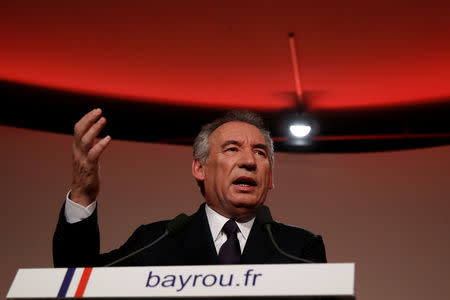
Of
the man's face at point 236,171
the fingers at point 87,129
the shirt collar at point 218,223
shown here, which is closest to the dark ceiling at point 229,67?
the man's face at point 236,171

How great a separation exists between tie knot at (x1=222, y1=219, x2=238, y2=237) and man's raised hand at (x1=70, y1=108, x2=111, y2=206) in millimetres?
451

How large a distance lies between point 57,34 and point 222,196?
7.21ft

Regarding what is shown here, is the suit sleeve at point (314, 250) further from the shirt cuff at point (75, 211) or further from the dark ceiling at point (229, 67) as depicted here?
the dark ceiling at point (229, 67)

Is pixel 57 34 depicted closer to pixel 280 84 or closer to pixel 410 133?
pixel 280 84

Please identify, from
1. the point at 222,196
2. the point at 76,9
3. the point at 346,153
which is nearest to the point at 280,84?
the point at 346,153

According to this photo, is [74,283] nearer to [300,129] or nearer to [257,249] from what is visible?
[257,249]

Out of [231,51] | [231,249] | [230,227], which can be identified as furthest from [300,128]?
[231,249]

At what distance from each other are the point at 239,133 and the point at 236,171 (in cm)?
16

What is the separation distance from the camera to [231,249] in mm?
1866

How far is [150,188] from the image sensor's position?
4.42 meters

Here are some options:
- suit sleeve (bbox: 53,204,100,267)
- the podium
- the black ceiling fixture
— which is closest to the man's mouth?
suit sleeve (bbox: 53,204,100,267)

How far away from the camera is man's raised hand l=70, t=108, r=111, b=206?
1614 mm

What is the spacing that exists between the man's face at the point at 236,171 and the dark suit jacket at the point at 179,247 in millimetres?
99

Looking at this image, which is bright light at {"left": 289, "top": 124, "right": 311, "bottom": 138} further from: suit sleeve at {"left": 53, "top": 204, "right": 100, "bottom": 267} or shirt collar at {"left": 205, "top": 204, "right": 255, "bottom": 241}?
suit sleeve at {"left": 53, "top": 204, "right": 100, "bottom": 267}
